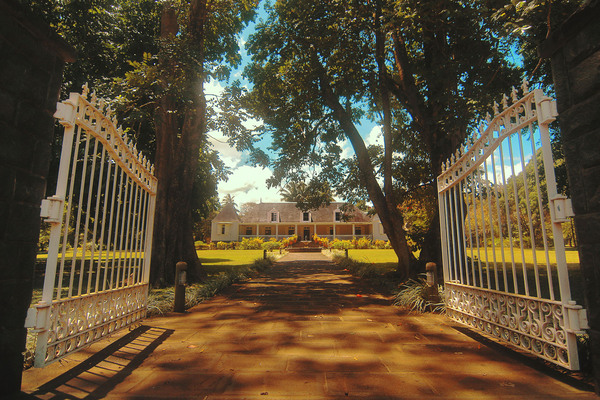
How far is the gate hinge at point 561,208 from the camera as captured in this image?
270cm

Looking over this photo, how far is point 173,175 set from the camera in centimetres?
918

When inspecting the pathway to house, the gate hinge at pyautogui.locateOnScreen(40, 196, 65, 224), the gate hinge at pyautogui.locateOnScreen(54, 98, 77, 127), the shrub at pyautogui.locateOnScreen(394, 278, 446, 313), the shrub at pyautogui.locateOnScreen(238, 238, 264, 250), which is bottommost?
the pathway to house

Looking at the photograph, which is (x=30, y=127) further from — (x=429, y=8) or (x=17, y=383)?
(x=429, y=8)

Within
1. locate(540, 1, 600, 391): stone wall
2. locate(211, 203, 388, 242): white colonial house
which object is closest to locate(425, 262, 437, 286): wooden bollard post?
locate(540, 1, 600, 391): stone wall

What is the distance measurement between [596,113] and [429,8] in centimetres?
488

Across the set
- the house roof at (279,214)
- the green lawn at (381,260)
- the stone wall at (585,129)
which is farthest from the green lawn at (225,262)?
the house roof at (279,214)

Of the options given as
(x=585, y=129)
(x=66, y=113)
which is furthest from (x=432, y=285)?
(x=66, y=113)

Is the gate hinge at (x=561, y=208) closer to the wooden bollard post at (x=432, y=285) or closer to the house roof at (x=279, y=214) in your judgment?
the wooden bollard post at (x=432, y=285)

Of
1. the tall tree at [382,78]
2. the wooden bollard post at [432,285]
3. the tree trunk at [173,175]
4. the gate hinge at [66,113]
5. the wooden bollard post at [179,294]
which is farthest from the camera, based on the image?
the tree trunk at [173,175]

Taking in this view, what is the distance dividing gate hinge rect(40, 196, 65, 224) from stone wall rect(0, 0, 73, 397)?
0.07 meters

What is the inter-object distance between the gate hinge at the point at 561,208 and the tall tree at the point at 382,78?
4.36 meters

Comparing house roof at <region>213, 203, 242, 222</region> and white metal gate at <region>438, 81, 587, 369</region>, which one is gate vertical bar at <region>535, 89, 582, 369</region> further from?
house roof at <region>213, 203, 242, 222</region>

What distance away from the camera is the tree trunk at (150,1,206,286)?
28.6 ft

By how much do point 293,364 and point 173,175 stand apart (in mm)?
7412
